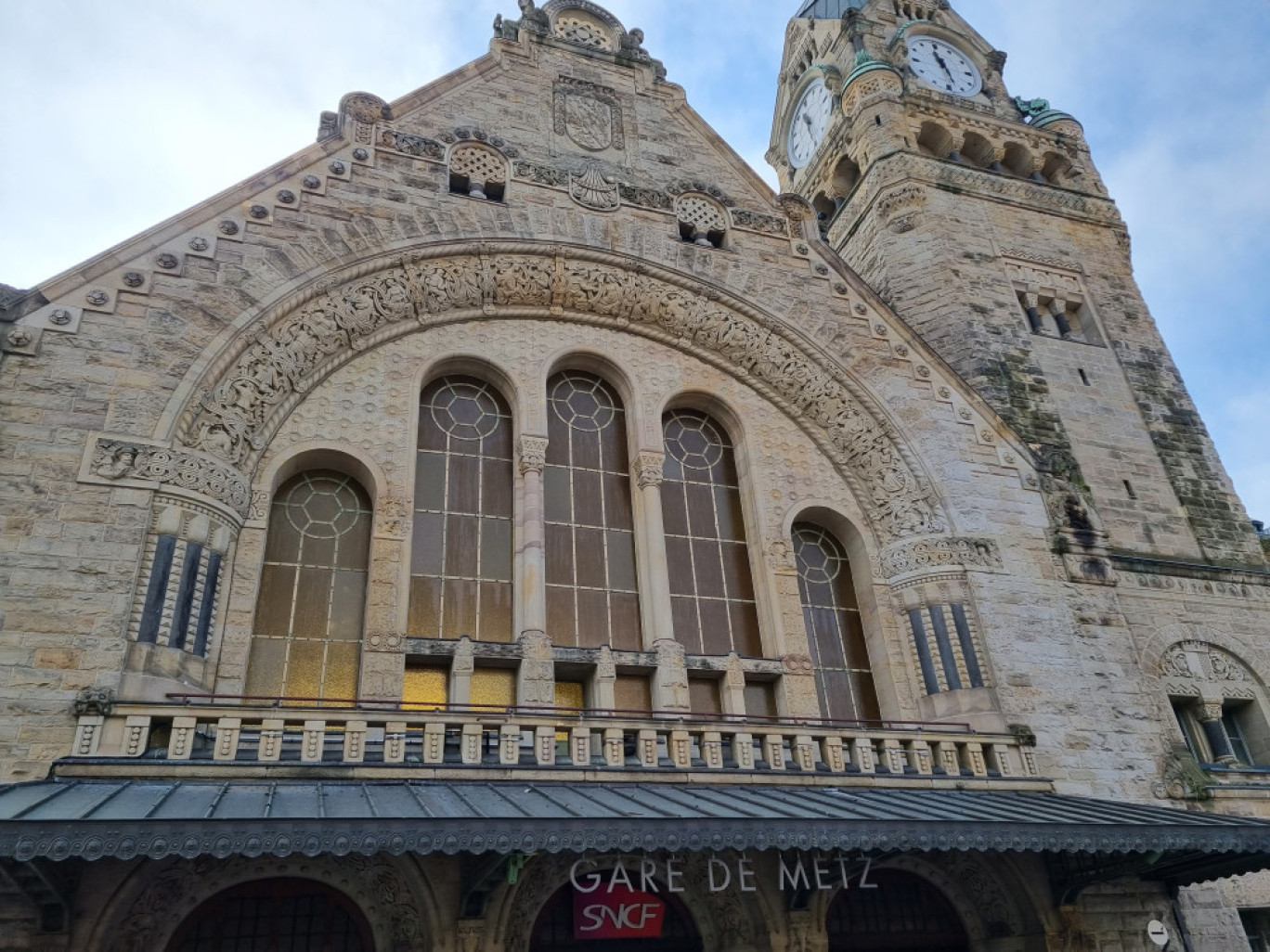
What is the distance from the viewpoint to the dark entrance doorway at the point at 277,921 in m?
8.62

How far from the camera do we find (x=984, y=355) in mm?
17797

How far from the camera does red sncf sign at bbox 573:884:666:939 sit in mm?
9500

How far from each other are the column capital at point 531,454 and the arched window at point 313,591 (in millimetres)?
2047

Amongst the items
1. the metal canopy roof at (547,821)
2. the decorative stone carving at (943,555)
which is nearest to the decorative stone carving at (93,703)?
the metal canopy roof at (547,821)

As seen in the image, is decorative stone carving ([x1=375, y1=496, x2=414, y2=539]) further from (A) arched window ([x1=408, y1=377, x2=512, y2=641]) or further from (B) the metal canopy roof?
(B) the metal canopy roof

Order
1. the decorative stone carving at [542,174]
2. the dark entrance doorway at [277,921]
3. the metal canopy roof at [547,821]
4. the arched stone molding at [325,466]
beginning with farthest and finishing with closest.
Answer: the decorative stone carving at [542,174] < the arched stone molding at [325,466] < the dark entrance doorway at [277,921] < the metal canopy roof at [547,821]

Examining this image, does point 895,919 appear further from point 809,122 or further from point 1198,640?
point 809,122

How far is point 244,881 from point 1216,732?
13.7 meters

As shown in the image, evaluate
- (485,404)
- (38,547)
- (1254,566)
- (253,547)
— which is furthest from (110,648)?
(1254,566)

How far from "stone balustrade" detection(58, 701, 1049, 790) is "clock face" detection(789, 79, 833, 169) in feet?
57.6

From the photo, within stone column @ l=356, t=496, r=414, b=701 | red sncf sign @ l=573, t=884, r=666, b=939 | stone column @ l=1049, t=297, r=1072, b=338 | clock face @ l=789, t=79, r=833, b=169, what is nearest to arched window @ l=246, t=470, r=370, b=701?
stone column @ l=356, t=496, r=414, b=701

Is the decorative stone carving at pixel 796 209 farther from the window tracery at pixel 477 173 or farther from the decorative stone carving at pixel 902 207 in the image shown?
the window tracery at pixel 477 173

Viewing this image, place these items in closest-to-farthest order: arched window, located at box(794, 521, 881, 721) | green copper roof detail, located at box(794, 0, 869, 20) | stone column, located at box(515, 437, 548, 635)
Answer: stone column, located at box(515, 437, 548, 635)
arched window, located at box(794, 521, 881, 721)
green copper roof detail, located at box(794, 0, 869, 20)

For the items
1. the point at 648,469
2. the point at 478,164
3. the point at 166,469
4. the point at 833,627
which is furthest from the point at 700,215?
the point at 166,469
